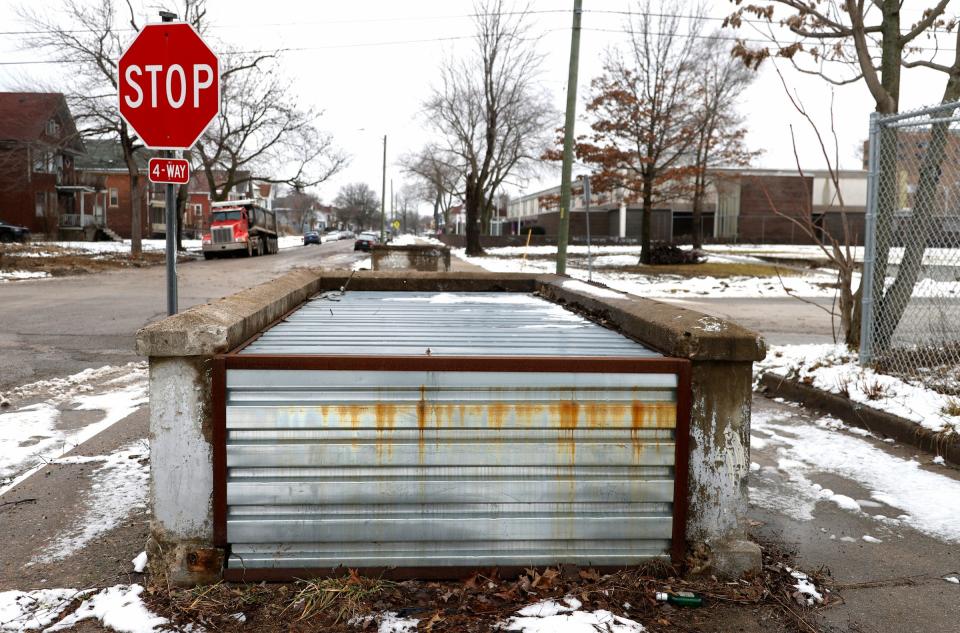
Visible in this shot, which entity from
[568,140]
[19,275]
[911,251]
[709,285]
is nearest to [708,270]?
[709,285]

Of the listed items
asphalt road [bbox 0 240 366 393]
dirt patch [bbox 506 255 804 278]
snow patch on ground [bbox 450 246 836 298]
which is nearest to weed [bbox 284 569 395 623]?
asphalt road [bbox 0 240 366 393]

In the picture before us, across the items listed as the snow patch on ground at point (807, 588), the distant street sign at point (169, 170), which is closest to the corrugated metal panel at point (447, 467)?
the snow patch on ground at point (807, 588)

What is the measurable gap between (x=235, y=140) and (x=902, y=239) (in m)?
44.7

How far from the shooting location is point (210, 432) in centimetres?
317

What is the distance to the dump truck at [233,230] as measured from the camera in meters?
38.7

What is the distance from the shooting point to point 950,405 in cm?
583

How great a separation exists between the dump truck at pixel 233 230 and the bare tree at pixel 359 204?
9617 centimetres

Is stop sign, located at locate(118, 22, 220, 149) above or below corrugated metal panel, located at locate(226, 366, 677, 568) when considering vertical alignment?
above

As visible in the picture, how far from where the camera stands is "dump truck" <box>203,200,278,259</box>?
1522 inches

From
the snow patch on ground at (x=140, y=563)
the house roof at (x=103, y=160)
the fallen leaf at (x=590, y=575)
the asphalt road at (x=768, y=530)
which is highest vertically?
the house roof at (x=103, y=160)

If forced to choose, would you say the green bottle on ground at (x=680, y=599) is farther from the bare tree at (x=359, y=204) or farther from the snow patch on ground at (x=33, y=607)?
the bare tree at (x=359, y=204)

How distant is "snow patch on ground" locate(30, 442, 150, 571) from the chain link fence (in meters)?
6.50

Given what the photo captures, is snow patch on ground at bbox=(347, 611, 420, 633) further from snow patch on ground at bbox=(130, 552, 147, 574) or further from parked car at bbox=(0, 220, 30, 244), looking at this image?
parked car at bbox=(0, 220, 30, 244)

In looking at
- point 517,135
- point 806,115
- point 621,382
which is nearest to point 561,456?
point 621,382
